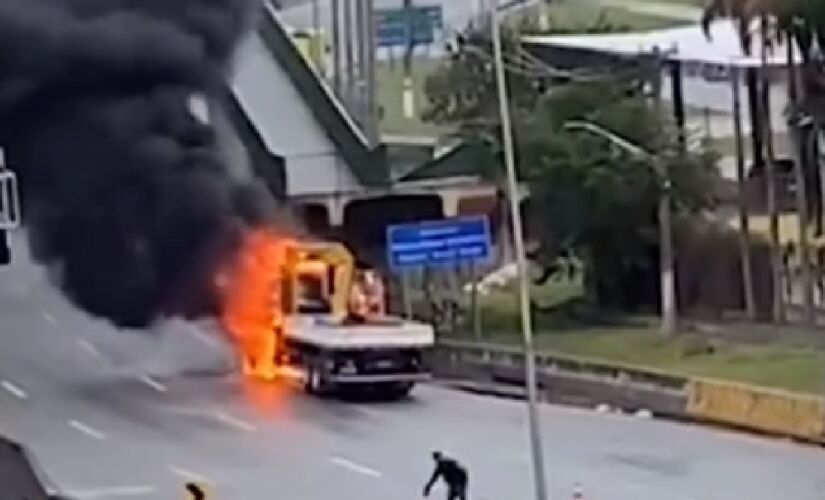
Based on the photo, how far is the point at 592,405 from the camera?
39688 millimetres

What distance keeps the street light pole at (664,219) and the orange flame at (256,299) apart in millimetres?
Answer: 8835

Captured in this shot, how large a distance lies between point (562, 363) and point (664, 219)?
241 inches

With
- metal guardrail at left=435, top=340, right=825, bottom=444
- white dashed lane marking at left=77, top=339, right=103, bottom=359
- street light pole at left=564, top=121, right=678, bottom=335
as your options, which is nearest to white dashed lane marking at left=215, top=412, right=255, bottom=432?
white dashed lane marking at left=77, top=339, right=103, bottom=359

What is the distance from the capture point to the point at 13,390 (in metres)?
39.7

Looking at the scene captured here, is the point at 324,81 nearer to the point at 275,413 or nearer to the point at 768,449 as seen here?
the point at 275,413

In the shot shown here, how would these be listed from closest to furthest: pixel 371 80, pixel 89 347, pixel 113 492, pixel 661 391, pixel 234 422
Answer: pixel 113 492 → pixel 234 422 → pixel 661 391 → pixel 89 347 → pixel 371 80

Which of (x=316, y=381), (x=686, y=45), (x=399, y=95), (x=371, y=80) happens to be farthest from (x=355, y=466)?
(x=399, y=95)

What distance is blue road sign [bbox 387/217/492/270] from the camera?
4541cm

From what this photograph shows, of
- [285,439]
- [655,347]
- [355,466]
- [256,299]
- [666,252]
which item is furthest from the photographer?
[666,252]

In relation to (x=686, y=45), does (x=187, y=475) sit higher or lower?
lower

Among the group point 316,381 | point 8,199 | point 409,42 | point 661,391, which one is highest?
point 409,42

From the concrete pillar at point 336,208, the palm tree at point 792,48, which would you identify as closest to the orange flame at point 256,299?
the concrete pillar at point 336,208

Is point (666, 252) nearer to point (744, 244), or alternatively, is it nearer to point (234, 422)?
point (744, 244)

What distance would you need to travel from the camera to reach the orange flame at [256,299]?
123ft
